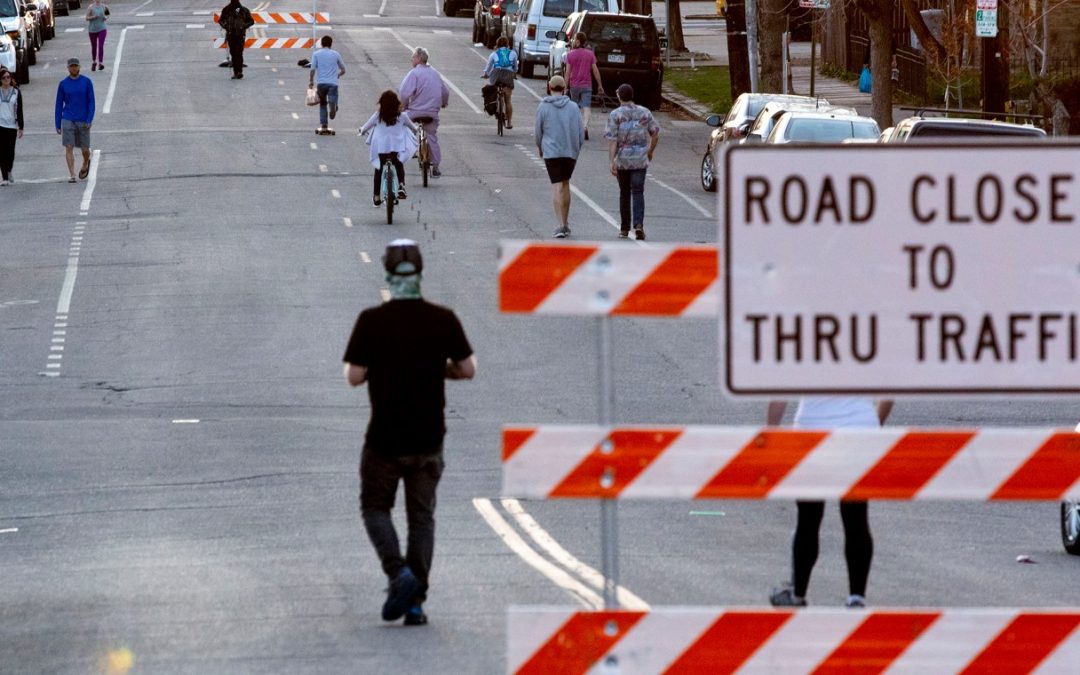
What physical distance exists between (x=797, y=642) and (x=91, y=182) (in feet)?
89.0

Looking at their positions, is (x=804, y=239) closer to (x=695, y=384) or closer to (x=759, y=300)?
(x=759, y=300)

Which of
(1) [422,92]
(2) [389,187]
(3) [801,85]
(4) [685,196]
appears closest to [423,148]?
(1) [422,92]

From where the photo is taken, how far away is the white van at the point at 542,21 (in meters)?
49.2

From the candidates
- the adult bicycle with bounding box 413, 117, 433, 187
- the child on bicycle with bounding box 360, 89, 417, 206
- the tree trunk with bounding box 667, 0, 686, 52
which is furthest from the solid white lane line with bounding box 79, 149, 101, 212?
the tree trunk with bounding box 667, 0, 686, 52

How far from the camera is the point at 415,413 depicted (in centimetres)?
878

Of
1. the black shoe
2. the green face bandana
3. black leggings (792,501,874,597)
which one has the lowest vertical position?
the black shoe

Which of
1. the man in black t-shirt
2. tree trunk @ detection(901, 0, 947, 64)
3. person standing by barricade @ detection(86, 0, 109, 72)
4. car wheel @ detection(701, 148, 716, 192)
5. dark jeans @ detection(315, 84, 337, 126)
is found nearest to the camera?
the man in black t-shirt

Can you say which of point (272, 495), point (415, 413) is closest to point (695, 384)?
point (272, 495)

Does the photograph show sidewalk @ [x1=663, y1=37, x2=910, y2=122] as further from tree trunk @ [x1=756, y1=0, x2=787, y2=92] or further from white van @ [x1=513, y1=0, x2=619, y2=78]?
white van @ [x1=513, y1=0, x2=619, y2=78]

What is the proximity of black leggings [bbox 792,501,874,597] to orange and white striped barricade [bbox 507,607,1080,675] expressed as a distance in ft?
9.74

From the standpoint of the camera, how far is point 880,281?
17.5 feet

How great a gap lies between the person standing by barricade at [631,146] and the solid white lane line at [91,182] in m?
8.13

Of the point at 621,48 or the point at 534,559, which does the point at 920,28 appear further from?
the point at 534,559

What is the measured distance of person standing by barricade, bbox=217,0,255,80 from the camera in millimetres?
45344
